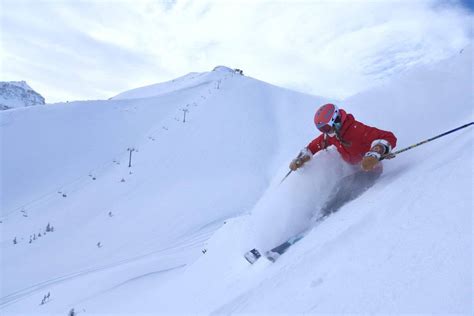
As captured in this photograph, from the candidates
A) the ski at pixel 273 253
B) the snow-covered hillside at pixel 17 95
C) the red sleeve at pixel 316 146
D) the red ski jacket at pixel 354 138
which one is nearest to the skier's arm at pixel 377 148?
the red ski jacket at pixel 354 138

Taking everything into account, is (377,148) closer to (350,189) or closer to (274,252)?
(350,189)

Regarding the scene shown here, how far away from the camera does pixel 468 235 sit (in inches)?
74.6

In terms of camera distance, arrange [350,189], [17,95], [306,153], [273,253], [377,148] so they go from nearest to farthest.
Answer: [273,253], [377,148], [350,189], [306,153], [17,95]

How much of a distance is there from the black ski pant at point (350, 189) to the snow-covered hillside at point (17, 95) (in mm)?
109762

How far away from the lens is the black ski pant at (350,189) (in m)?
3.83

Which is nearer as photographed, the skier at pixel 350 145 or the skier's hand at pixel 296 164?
the skier at pixel 350 145

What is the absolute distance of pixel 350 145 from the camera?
4.18 meters

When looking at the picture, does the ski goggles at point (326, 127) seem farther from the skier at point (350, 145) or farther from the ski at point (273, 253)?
the ski at point (273, 253)

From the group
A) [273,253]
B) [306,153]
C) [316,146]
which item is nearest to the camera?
[273,253]

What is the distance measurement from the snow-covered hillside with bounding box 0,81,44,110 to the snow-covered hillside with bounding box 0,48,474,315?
98.9 metres

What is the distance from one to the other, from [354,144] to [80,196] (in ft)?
28.7

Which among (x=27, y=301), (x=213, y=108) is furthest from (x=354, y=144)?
(x=213, y=108)

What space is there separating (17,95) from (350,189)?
124 metres

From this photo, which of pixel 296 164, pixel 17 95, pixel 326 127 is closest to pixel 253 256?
pixel 296 164
